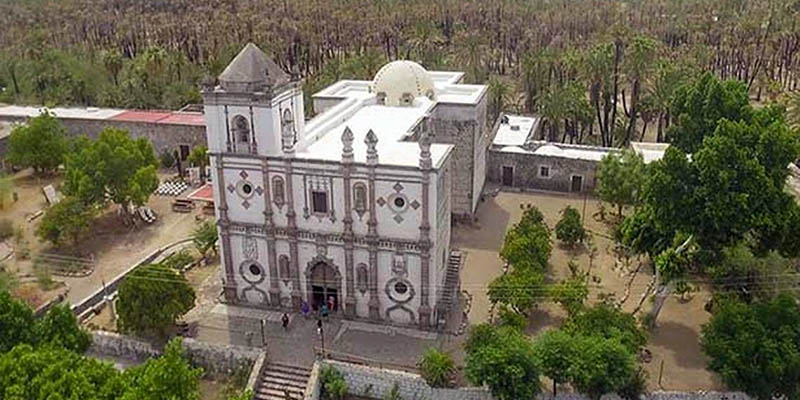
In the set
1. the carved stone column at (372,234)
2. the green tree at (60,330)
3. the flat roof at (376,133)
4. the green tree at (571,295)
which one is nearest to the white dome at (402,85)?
the flat roof at (376,133)

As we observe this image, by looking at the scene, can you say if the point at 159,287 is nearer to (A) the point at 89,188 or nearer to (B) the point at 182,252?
(B) the point at 182,252

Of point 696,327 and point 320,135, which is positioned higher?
point 320,135

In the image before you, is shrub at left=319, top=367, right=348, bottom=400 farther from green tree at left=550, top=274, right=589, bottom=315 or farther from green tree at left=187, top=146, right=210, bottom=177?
green tree at left=187, top=146, right=210, bottom=177

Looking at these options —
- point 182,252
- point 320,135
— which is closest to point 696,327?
point 320,135

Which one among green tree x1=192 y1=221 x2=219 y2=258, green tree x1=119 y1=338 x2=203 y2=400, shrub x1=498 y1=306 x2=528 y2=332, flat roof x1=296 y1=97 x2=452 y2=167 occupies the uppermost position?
flat roof x1=296 y1=97 x2=452 y2=167

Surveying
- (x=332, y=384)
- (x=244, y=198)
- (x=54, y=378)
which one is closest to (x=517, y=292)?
(x=332, y=384)

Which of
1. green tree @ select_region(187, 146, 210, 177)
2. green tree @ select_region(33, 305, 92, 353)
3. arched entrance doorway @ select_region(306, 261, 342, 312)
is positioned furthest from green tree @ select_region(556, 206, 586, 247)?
green tree @ select_region(187, 146, 210, 177)
